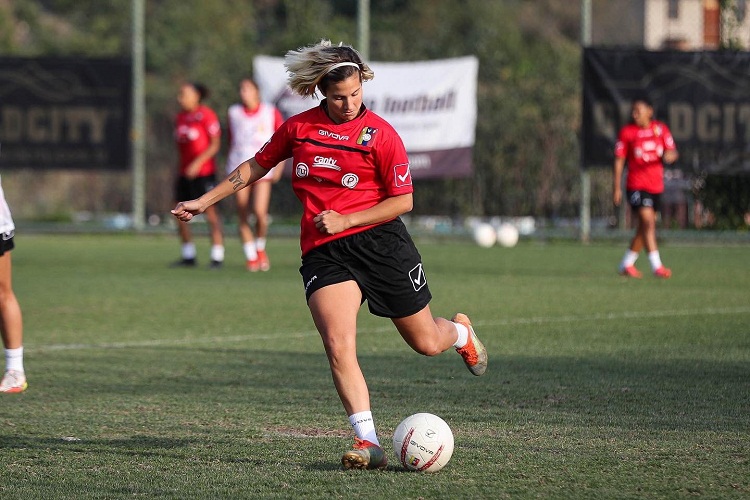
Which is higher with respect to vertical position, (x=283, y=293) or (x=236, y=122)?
(x=236, y=122)

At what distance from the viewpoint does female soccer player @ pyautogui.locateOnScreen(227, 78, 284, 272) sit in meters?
15.1

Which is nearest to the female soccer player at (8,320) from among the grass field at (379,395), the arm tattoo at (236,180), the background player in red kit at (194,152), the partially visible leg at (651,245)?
the grass field at (379,395)

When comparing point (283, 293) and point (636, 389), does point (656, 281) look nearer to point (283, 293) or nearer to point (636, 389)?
point (283, 293)

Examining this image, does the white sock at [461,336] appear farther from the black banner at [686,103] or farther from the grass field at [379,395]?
the black banner at [686,103]

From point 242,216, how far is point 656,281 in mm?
4923

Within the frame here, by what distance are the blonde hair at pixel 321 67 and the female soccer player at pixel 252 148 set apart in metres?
9.61

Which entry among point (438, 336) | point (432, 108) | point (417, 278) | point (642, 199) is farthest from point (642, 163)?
point (417, 278)

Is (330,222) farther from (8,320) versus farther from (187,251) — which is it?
(187,251)

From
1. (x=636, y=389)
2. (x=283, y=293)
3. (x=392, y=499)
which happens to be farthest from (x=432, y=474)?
(x=283, y=293)

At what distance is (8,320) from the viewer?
715 cm

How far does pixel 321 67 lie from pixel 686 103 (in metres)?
14.4

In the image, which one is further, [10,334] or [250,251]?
[250,251]

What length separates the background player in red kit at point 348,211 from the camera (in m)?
5.14

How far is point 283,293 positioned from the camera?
41.0ft
